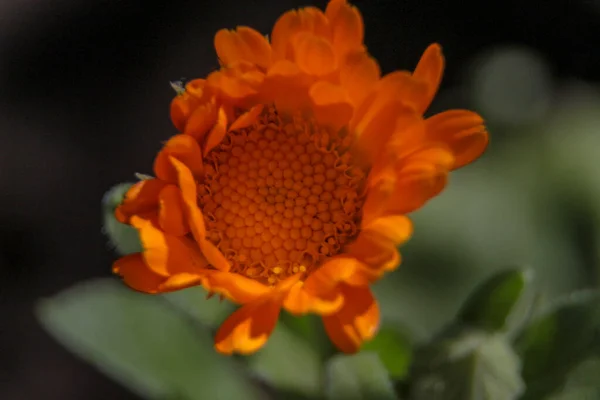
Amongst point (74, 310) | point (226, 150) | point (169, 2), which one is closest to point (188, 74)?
point (169, 2)

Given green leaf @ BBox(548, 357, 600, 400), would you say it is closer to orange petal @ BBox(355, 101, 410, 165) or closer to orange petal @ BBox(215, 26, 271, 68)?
orange petal @ BBox(355, 101, 410, 165)

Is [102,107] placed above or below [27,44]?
below

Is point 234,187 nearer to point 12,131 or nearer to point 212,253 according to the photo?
point 212,253

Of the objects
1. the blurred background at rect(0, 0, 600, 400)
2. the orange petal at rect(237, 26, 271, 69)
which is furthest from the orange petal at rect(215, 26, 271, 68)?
the blurred background at rect(0, 0, 600, 400)

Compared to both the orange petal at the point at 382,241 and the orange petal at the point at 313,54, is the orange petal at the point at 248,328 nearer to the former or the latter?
the orange petal at the point at 382,241

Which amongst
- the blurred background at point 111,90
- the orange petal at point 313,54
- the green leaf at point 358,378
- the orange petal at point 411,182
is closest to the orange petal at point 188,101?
the orange petal at point 313,54

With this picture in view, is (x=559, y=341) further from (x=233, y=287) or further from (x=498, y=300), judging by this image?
(x=233, y=287)
